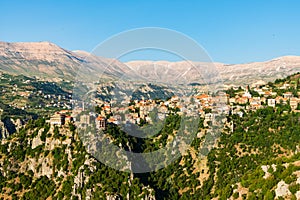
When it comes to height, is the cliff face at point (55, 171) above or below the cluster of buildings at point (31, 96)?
below

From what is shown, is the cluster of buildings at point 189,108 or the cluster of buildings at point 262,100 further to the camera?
the cluster of buildings at point 262,100

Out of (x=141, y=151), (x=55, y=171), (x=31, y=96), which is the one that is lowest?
(x=55, y=171)

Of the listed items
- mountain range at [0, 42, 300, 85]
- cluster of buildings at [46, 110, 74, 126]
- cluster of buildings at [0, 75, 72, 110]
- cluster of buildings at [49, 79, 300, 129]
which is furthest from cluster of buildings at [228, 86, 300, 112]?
cluster of buildings at [0, 75, 72, 110]

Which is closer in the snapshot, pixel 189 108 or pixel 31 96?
pixel 189 108

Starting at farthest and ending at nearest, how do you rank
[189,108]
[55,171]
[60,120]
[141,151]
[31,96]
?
[31,96]
[189,108]
[141,151]
[60,120]
[55,171]

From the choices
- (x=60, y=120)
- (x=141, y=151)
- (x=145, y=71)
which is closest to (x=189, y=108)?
(x=141, y=151)

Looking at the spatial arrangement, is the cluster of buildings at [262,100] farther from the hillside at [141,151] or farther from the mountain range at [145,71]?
the mountain range at [145,71]

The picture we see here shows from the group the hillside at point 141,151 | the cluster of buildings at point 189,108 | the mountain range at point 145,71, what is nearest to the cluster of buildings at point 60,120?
the cluster of buildings at point 189,108

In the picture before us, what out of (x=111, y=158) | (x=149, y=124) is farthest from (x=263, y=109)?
(x=111, y=158)

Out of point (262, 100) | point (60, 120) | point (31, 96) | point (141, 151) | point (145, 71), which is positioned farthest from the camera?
point (31, 96)

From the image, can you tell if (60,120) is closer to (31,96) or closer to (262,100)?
(262,100)

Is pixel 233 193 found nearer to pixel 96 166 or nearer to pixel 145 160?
pixel 96 166
